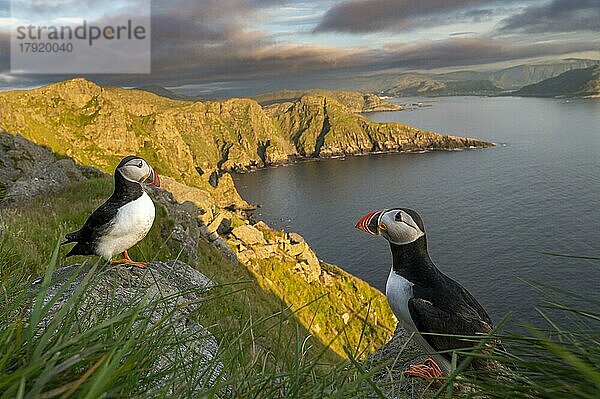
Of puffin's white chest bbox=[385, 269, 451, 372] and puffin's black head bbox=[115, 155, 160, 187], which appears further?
puffin's black head bbox=[115, 155, 160, 187]

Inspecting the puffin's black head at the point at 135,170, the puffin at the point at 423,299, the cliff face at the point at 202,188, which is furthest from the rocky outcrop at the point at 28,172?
the puffin at the point at 423,299

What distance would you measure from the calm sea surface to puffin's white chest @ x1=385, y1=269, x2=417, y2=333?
87.4ft

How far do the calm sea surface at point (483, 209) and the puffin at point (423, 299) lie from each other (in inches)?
1042

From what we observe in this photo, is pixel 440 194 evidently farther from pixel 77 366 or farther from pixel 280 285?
pixel 77 366

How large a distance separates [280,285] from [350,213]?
2740 inches

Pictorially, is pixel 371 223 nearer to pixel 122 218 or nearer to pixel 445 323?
pixel 445 323

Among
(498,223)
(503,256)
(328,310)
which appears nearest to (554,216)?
(498,223)

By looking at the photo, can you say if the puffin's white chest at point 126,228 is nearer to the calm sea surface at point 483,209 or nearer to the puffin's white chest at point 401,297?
the puffin's white chest at point 401,297

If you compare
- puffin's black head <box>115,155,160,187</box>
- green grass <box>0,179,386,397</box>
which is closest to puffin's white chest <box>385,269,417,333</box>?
green grass <box>0,179,386,397</box>

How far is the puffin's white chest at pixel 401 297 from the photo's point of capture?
5625 millimetres

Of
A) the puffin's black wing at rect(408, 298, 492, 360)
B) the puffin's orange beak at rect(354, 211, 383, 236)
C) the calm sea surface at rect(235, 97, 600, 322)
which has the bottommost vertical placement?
the calm sea surface at rect(235, 97, 600, 322)

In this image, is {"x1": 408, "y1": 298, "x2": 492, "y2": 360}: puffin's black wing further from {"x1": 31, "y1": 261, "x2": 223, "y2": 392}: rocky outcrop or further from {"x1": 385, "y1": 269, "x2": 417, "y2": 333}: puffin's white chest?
{"x1": 31, "y1": 261, "x2": 223, "y2": 392}: rocky outcrop

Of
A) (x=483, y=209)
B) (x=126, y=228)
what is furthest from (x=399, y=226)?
(x=483, y=209)

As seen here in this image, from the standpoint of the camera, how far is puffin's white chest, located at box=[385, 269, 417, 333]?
5625 mm
